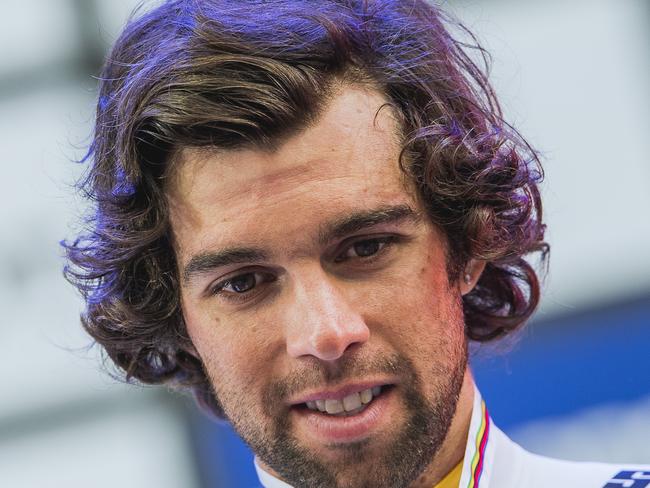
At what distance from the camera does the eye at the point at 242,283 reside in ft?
7.30

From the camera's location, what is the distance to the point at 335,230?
7.04 ft

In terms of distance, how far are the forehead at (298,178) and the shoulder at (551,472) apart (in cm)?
57

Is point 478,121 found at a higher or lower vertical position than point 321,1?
lower

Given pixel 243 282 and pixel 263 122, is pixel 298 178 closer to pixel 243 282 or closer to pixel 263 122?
pixel 263 122

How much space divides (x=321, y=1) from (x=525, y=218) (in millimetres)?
633

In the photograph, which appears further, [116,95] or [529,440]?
[529,440]

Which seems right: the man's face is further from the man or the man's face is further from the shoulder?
the shoulder

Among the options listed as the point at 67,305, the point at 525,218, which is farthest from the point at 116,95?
the point at 67,305

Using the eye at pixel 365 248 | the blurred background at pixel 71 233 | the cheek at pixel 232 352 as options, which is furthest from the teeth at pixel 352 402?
the blurred background at pixel 71 233

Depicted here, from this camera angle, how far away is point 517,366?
3.92 m

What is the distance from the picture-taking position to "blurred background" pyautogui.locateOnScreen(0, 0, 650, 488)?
395 centimetres

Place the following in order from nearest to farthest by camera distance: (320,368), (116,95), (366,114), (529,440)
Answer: (320,368), (366,114), (116,95), (529,440)

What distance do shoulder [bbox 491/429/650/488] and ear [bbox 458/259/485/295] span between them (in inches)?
11.8

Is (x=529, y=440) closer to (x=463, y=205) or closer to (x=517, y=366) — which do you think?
(x=517, y=366)
